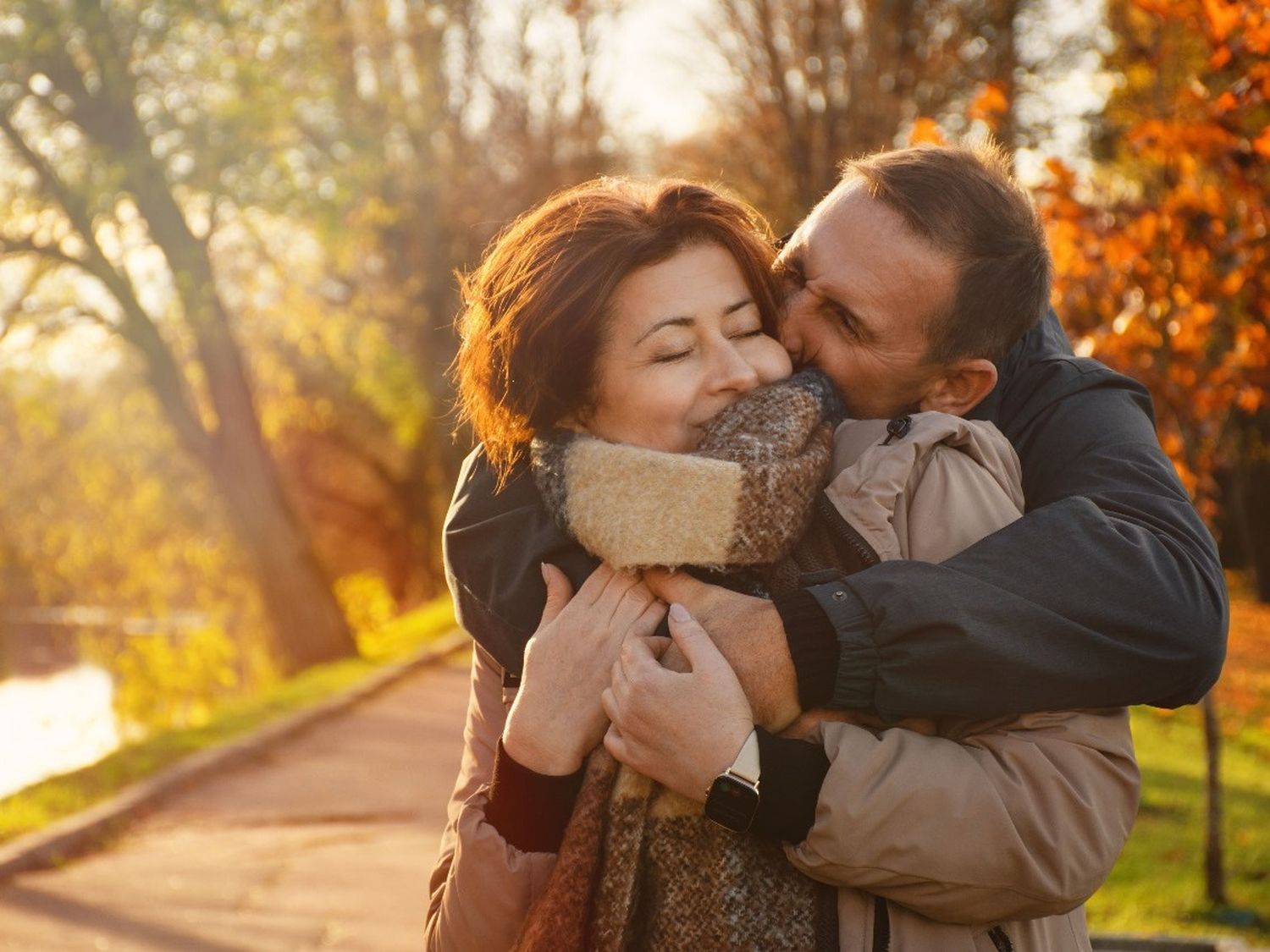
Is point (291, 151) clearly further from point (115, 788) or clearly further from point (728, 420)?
point (728, 420)

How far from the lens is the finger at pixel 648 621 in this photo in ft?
6.45

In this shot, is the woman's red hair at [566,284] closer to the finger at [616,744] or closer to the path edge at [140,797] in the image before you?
the finger at [616,744]

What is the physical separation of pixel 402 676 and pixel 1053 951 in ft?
38.2

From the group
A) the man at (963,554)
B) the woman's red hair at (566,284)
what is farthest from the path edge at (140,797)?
the man at (963,554)

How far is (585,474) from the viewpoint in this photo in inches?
78.1

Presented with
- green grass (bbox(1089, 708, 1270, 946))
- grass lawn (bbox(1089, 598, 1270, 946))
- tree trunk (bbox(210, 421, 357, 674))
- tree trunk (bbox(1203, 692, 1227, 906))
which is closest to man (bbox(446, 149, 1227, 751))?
green grass (bbox(1089, 708, 1270, 946))

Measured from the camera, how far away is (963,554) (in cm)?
183

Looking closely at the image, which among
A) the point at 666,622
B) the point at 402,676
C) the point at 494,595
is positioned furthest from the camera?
the point at 402,676

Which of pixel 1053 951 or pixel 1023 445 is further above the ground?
pixel 1023 445

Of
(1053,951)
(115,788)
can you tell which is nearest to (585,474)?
(1053,951)

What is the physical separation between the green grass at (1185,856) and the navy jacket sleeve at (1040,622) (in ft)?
9.58

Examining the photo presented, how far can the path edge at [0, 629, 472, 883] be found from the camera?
7.11 m

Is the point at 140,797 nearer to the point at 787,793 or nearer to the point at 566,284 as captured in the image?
the point at 566,284

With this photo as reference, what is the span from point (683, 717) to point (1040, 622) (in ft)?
1.59
